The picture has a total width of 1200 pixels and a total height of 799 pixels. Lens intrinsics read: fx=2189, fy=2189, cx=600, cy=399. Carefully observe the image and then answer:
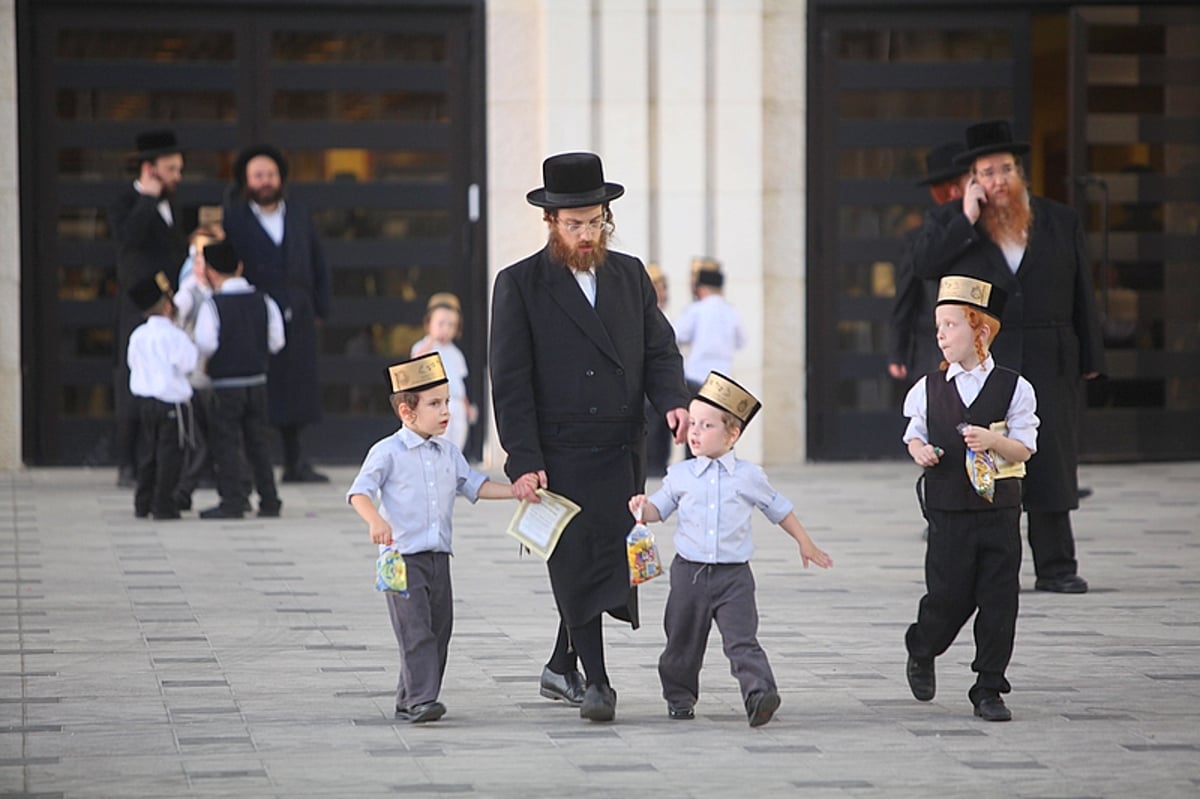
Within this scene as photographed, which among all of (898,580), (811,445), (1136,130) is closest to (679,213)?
(811,445)

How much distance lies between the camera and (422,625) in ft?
22.6

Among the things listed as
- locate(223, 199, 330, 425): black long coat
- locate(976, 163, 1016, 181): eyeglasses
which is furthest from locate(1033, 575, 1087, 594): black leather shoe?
locate(223, 199, 330, 425): black long coat

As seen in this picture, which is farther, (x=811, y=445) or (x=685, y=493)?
(x=811, y=445)

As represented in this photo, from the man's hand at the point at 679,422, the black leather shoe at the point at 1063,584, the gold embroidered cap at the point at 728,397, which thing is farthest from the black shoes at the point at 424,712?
the black leather shoe at the point at 1063,584

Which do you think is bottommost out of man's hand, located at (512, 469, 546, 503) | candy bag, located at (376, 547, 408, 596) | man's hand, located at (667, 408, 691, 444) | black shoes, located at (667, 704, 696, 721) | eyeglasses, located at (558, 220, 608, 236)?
black shoes, located at (667, 704, 696, 721)

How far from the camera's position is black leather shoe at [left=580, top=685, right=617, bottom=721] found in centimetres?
678

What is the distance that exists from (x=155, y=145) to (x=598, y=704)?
876 centimetres

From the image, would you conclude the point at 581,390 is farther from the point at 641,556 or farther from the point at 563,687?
the point at 563,687

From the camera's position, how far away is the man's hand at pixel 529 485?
22.7 ft

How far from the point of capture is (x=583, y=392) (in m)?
7.04

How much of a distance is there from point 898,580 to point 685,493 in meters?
3.68

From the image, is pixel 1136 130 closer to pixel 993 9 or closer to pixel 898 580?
pixel 993 9

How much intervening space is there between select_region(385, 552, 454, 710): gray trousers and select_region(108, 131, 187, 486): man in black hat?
7.82 metres

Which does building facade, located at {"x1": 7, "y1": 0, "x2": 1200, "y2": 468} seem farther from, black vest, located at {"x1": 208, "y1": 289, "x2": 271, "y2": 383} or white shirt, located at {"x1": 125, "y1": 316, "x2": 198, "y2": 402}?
white shirt, located at {"x1": 125, "y1": 316, "x2": 198, "y2": 402}
